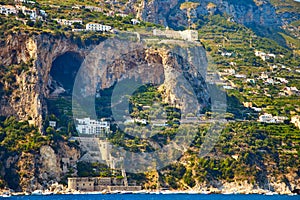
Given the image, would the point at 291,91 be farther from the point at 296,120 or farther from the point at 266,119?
the point at 266,119

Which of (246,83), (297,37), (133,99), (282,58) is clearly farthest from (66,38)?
(297,37)

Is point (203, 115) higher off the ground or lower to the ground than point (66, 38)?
lower

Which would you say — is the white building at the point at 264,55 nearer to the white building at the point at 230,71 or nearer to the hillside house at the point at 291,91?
the white building at the point at 230,71

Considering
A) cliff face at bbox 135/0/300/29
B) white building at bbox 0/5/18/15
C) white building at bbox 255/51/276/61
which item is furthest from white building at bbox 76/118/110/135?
white building at bbox 255/51/276/61

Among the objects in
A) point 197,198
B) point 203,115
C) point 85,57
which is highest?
point 85,57

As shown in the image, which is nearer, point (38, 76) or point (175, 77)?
point (38, 76)

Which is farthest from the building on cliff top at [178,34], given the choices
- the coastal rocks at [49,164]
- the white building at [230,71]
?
the coastal rocks at [49,164]

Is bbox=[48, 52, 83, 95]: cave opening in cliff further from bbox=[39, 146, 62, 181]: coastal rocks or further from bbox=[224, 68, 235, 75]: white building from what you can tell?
bbox=[224, 68, 235, 75]: white building

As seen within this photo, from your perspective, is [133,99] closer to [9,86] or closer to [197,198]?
[9,86]

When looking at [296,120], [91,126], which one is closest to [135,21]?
[296,120]
